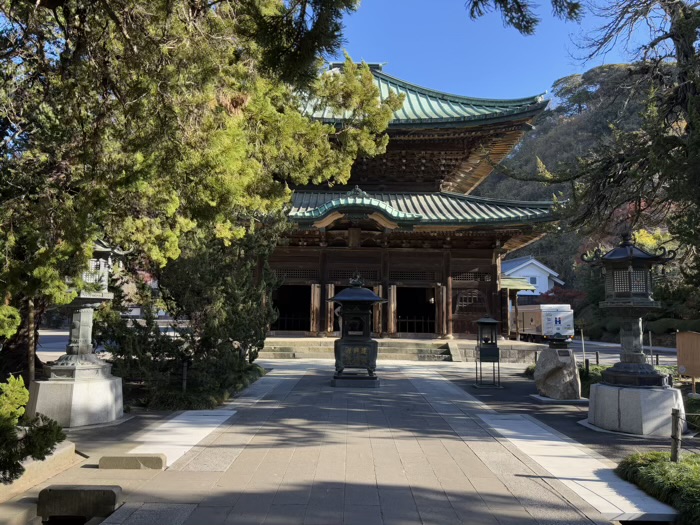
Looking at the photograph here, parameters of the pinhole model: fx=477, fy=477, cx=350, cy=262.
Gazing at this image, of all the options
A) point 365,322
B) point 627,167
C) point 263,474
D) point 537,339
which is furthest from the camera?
point 537,339

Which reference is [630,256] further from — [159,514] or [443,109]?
[443,109]

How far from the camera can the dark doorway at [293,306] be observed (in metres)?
21.5

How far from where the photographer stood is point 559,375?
9.47 meters

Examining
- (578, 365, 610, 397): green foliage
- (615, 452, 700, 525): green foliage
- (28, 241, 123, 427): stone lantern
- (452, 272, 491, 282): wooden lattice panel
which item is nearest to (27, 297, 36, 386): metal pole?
(28, 241, 123, 427): stone lantern

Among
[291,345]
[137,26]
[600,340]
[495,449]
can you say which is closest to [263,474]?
[495,449]

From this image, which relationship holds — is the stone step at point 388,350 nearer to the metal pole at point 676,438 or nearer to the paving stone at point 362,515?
the metal pole at point 676,438

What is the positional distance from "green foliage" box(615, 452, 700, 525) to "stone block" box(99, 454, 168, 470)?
4.63 m

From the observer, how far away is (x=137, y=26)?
5047 mm

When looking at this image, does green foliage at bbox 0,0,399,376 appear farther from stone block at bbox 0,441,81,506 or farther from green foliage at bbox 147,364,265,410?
green foliage at bbox 147,364,265,410

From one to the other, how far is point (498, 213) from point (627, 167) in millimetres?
6909

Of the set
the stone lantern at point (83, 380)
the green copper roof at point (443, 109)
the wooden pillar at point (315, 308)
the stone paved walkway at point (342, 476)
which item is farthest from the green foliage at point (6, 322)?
the wooden pillar at point (315, 308)

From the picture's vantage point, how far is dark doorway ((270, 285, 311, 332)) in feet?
70.7

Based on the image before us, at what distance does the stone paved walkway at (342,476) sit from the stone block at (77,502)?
17cm

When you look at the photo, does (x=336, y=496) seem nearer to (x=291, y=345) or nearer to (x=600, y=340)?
(x=291, y=345)
